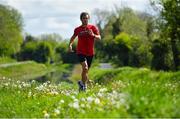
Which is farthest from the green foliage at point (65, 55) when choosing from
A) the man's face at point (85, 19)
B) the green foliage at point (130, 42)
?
the man's face at point (85, 19)

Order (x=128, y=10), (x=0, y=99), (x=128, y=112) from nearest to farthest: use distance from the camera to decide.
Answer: (x=128, y=112)
(x=0, y=99)
(x=128, y=10)

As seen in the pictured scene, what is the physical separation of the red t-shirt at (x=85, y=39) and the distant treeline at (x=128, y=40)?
66.7 feet

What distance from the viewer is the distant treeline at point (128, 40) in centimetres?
3959

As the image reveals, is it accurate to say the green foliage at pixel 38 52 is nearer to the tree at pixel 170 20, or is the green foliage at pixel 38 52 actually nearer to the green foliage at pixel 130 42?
the green foliage at pixel 130 42

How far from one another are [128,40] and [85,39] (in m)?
56.0

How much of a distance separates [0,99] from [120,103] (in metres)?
6.99

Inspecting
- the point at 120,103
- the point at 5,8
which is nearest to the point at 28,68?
the point at 5,8

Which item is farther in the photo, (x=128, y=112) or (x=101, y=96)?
(x=101, y=96)

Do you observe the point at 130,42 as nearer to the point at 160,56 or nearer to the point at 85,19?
the point at 160,56

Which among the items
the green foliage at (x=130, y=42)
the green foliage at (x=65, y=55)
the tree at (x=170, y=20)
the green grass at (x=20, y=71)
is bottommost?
the green foliage at (x=65, y=55)

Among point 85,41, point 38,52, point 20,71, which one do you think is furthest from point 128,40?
point 38,52

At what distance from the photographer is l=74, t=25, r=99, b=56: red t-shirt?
15.9 m

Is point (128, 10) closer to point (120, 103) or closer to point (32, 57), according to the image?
point (32, 57)

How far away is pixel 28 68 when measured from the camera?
91.3m
